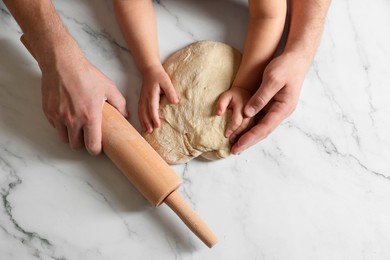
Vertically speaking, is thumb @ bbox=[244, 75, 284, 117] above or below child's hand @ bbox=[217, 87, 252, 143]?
above

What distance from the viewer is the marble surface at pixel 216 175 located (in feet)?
3.20

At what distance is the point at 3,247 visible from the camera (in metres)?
0.95

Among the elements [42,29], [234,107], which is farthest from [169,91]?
[42,29]

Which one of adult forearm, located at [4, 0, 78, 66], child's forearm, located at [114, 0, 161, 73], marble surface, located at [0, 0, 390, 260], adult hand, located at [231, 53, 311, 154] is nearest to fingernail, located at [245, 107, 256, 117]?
adult hand, located at [231, 53, 311, 154]

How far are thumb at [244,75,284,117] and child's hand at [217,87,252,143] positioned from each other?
2 cm

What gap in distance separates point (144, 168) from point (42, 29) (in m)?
0.38

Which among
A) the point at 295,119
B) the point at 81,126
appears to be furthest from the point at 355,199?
the point at 81,126

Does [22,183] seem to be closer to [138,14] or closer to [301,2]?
[138,14]

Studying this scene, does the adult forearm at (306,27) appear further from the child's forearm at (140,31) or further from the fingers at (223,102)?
the child's forearm at (140,31)

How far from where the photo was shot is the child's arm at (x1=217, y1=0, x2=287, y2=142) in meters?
0.97

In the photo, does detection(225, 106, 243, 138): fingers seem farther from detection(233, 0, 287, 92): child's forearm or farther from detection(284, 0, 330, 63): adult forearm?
detection(284, 0, 330, 63): adult forearm

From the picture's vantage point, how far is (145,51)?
1019mm

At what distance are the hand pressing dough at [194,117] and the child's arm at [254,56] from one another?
21mm

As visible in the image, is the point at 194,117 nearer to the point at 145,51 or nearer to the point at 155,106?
the point at 155,106
